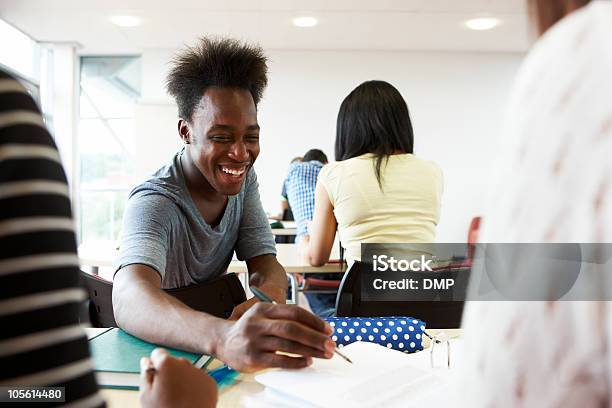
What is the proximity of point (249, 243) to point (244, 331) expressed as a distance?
0.75 metres

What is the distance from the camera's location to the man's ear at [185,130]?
4.62 ft

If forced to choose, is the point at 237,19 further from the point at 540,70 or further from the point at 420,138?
the point at 540,70

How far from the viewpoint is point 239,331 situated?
806 millimetres

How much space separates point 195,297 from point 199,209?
0.94ft

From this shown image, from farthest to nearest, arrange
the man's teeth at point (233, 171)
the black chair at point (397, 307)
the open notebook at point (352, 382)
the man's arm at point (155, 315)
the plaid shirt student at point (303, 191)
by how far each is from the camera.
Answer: the plaid shirt student at point (303, 191)
the black chair at point (397, 307)
the man's teeth at point (233, 171)
the man's arm at point (155, 315)
the open notebook at point (352, 382)

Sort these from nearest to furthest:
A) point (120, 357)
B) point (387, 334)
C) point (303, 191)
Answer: point (120, 357) < point (387, 334) < point (303, 191)

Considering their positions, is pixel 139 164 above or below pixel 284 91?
below

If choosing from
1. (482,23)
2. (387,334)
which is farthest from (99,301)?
(482,23)

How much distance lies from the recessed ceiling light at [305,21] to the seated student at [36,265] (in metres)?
4.84

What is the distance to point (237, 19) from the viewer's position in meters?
4.97

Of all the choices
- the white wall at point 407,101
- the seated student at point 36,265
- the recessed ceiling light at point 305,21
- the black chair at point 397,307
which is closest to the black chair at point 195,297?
the black chair at point 397,307

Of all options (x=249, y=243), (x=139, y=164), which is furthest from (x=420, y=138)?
(x=249, y=243)

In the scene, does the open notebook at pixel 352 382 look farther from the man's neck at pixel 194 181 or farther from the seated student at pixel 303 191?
the seated student at pixel 303 191

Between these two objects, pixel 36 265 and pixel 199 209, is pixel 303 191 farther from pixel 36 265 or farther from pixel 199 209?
pixel 36 265
